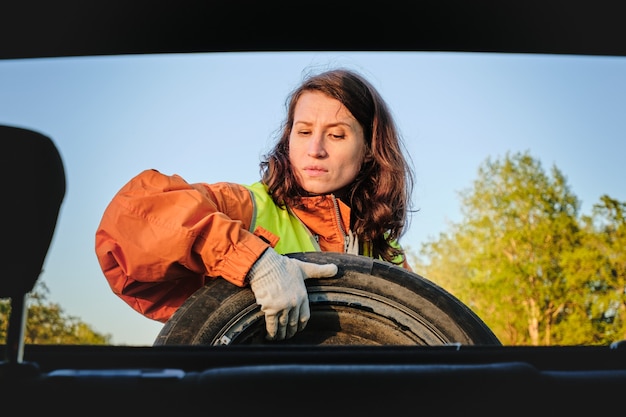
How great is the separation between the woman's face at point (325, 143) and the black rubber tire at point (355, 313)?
1142 millimetres

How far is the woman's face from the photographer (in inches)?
119

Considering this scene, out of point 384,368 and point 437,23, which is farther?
point 437,23

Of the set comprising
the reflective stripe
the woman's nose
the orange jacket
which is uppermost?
the woman's nose

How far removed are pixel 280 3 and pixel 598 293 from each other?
448 inches

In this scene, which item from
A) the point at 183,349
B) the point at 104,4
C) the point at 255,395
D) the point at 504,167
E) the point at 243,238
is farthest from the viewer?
the point at 504,167

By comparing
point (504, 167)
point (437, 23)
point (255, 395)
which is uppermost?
point (504, 167)

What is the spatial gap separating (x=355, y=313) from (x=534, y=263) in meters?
11.6

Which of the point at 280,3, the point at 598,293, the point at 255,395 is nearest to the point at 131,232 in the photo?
the point at 280,3

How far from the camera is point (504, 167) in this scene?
44.0 ft

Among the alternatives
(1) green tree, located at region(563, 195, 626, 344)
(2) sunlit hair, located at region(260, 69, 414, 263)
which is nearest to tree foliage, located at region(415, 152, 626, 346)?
(1) green tree, located at region(563, 195, 626, 344)

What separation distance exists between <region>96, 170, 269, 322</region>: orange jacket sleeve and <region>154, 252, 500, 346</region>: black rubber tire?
0.10 metres

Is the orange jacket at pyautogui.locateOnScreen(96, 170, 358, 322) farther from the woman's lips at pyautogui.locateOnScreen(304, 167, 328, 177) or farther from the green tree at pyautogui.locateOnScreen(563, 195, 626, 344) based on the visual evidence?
the green tree at pyautogui.locateOnScreen(563, 195, 626, 344)

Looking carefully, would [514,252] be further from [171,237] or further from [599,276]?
[171,237]

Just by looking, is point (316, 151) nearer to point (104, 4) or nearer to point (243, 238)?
point (243, 238)
